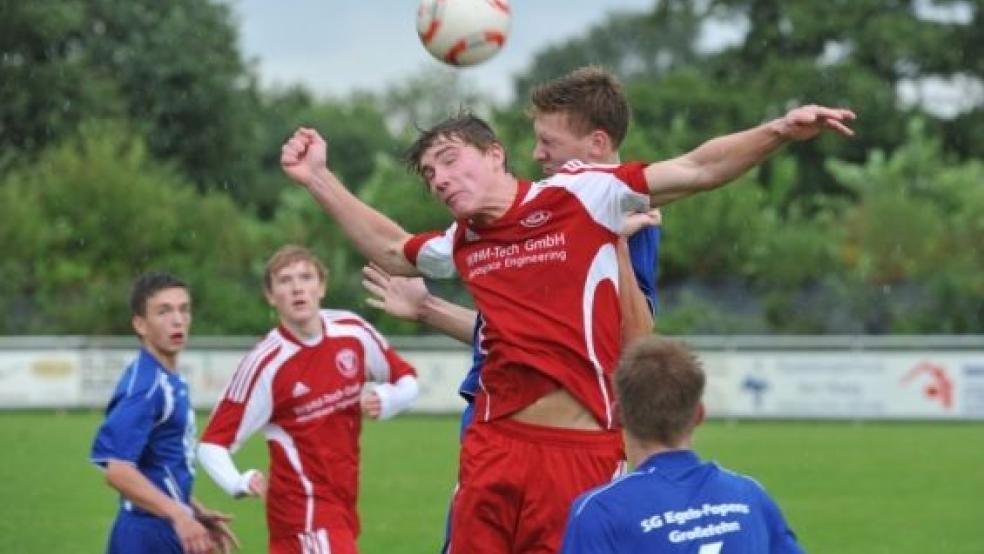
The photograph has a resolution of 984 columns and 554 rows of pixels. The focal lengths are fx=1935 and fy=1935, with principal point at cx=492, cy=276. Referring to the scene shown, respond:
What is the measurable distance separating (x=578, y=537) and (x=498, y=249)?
58.2 inches

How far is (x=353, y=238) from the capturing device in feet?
20.5

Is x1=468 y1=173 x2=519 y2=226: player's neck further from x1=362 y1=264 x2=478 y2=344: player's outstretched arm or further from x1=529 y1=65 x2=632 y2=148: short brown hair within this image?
x1=362 y1=264 x2=478 y2=344: player's outstretched arm

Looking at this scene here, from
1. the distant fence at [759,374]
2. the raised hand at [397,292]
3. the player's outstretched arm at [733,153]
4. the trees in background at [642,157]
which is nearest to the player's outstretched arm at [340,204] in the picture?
the raised hand at [397,292]

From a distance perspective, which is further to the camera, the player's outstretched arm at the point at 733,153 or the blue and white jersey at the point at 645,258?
the blue and white jersey at the point at 645,258

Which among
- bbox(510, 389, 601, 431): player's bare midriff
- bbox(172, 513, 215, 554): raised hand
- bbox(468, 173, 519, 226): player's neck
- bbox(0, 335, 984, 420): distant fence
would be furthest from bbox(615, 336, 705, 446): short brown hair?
bbox(0, 335, 984, 420): distant fence

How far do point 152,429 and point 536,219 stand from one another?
94.1 inches

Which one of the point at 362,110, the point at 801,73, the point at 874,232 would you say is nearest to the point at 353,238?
the point at 874,232

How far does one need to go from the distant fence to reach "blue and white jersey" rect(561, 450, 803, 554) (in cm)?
2207

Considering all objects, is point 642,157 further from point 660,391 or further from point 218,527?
point 660,391

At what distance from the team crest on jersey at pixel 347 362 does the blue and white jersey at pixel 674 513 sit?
149 inches

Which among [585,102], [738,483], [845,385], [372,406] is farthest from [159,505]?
[845,385]

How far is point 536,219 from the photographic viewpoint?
5824 mm

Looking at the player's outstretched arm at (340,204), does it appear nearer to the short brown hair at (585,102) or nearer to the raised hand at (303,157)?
the raised hand at (303,157)

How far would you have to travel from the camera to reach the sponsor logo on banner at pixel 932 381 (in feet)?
86.7
